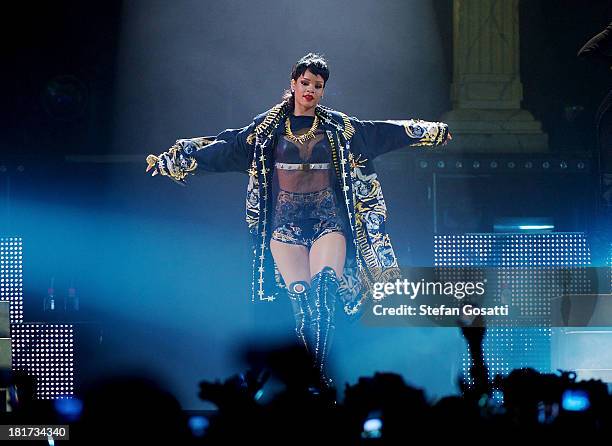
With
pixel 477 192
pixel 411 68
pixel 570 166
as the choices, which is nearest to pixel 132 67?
pixel 411 68

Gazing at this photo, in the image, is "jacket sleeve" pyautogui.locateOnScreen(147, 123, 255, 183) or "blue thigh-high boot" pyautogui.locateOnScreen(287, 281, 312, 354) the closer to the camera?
"blue thigh-high boot" pyautogui.locateOnScreen(287, 281, 312, 354)

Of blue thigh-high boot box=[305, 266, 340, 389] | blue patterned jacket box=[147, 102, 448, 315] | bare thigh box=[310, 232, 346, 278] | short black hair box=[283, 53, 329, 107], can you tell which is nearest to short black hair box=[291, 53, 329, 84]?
short black hair box=[283, 53, 329, 107]

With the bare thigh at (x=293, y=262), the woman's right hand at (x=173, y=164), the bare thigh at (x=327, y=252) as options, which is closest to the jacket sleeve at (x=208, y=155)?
the woman's right hand at (x=173, y=164)

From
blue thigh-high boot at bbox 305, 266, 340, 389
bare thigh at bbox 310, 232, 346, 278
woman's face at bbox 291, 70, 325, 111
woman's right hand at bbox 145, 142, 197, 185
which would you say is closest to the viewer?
blue thigh-high boot at bbox 305, 266, 340, 389

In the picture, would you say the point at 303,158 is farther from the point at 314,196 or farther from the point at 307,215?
the point at 307,215

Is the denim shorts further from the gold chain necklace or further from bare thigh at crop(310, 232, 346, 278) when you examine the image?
the gold chain necklace

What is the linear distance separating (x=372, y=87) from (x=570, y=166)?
1.55m

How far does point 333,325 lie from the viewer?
23.2ft

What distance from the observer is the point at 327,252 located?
6973 mm

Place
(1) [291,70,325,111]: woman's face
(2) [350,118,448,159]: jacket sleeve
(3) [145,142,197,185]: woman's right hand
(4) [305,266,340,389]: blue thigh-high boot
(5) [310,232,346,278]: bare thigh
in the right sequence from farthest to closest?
(3) [145,142,197,185]: woman's right hand
(2) [350,118,448,159]: jacket sleeve
(1) [291,70,325,111]: woman's face
(5) [310,232,346,278]: bare thigh
(4) [305,266,340,389]: blue thigh-high boot

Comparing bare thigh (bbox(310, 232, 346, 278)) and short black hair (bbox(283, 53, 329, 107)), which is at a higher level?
short black hair (bbox(283, 53, 329, 107))

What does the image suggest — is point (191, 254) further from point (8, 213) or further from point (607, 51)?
point (607, 51)

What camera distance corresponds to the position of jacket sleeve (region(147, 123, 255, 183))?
7270 mm

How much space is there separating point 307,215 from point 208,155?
88 cm
